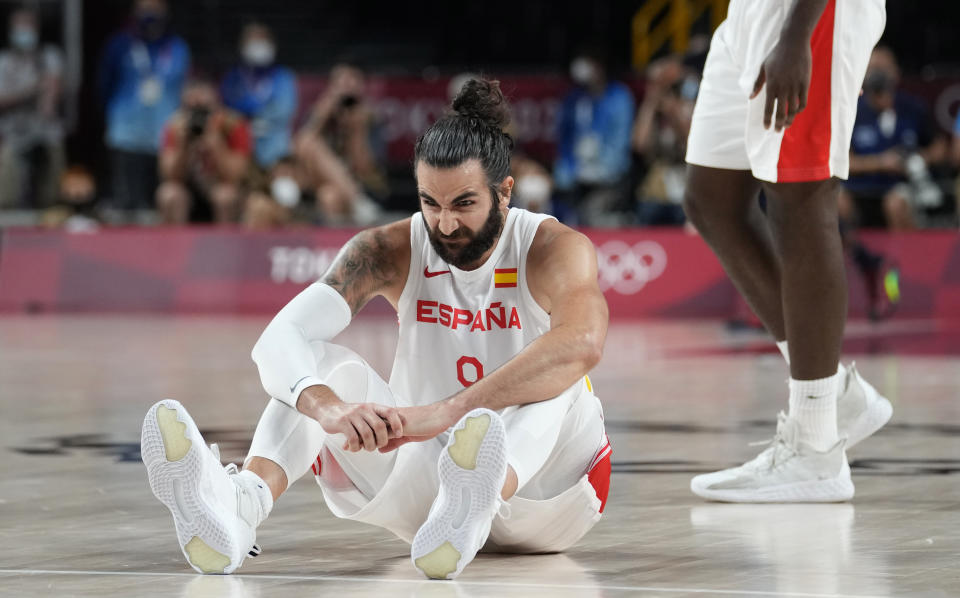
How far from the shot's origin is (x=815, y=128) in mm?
4785

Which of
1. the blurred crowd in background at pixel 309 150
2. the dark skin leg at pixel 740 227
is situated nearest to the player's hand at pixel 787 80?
the dark skin leg at pixel 740 227

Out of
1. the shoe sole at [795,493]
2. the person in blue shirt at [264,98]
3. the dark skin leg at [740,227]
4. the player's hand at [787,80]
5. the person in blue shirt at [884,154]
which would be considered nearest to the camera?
the player's hand at [787,80]

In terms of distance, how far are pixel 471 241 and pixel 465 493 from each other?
0.74 metres

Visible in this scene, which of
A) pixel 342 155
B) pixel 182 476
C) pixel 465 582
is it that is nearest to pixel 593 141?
pixel 342 155

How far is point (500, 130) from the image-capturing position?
408cm

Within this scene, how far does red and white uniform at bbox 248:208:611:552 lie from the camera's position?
149 inches

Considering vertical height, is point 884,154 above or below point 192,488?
below

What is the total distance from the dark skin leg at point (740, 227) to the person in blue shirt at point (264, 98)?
10136 mm

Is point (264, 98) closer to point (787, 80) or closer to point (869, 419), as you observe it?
point (869, 419)

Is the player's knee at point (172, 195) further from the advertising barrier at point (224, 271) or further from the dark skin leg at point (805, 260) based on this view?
the dark skin leg at point (805, 260)

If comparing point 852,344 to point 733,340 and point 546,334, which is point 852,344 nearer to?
point 733,340

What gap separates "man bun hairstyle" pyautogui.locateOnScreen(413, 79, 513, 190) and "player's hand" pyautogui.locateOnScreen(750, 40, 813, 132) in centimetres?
95

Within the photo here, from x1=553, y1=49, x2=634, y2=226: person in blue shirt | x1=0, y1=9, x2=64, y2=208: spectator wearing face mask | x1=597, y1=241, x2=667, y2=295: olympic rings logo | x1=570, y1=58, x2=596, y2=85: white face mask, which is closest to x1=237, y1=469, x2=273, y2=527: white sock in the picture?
x1=597, y1=241, x2=667, y2=295: olympic rings logo

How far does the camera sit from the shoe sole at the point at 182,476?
11.4 ft
